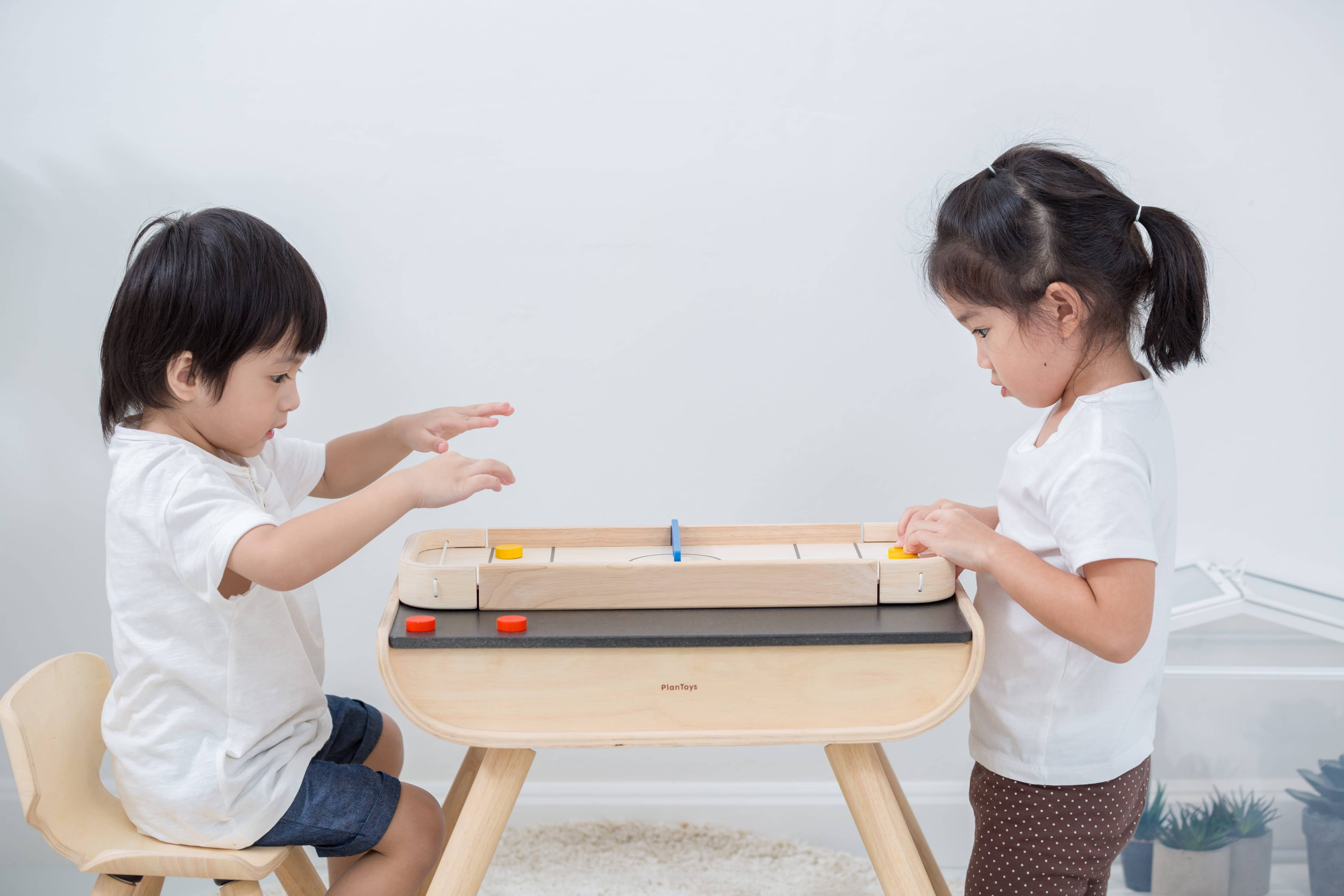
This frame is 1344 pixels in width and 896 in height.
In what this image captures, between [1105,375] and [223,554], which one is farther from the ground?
[1105,375]

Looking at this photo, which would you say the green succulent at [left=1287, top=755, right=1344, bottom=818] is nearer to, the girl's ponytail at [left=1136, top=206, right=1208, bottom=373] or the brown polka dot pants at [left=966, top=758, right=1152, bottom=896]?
the brown polka dot pants at [left=966, top=758, right=1152, bottom=896]

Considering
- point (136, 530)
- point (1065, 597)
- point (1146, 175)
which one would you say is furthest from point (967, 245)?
point (136, 530)

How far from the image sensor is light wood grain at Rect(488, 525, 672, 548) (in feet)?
3.39

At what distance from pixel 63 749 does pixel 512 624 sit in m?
0.48

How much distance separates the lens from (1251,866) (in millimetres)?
1429

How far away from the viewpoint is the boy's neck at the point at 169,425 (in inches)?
37.9

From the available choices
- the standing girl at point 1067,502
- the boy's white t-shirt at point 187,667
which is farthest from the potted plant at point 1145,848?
the boy's white t-shirt at point 187,667

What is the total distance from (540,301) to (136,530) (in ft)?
2.38

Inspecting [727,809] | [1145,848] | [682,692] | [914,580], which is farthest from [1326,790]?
[682,692]

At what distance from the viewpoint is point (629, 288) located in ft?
4.93

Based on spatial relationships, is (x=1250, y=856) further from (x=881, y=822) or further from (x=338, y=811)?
(x=338, y=811)

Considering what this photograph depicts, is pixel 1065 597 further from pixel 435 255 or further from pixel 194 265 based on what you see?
pixel 435 255

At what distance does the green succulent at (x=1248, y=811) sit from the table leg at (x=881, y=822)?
0.79m

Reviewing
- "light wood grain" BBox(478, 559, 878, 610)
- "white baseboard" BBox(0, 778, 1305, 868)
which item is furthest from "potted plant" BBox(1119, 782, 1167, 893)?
"light wood grain" BBox(478, 559, 878, 610)
